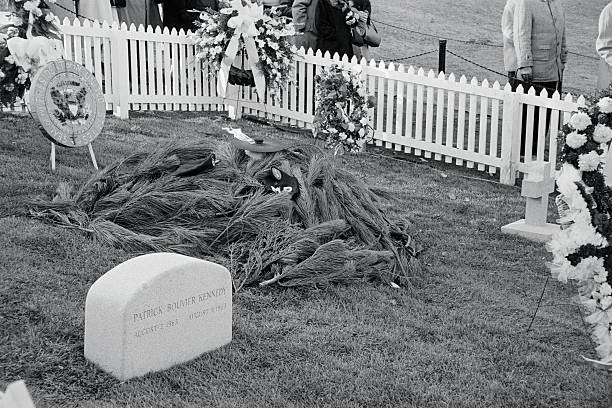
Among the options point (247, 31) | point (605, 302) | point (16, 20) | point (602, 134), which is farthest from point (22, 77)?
point (605, 302)

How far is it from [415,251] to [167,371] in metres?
3.01

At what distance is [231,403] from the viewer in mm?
4777

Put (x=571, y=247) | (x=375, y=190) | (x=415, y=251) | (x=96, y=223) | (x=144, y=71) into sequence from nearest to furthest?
(x=571, y=247) → (x=96, y=223) → (x=415, y=251) → (x=375, y=190) → (x=144, y=71)

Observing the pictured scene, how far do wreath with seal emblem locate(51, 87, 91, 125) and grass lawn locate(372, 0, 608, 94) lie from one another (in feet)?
37.5

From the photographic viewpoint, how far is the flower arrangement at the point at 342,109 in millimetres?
10758

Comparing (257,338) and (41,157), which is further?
(41,157)

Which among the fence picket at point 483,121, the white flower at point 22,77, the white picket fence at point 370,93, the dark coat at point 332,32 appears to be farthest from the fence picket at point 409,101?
the white flower at point 22,77

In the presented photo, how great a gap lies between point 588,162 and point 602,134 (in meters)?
0.25

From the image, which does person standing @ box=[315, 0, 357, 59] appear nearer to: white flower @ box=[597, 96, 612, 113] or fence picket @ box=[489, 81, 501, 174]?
fence picket @ box=[489, 81, 501, 174]

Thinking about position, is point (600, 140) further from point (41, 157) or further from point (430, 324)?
point (41, 157)

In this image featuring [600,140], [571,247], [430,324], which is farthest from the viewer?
[430,324]

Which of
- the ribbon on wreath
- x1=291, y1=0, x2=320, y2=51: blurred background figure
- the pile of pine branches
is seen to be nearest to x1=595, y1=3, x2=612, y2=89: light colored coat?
x1=291, y1=0, x2=320, y2=51: blurred background figure

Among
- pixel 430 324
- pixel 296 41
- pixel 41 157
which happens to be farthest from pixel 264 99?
pixel 430 324

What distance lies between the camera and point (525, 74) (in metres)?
10.9
